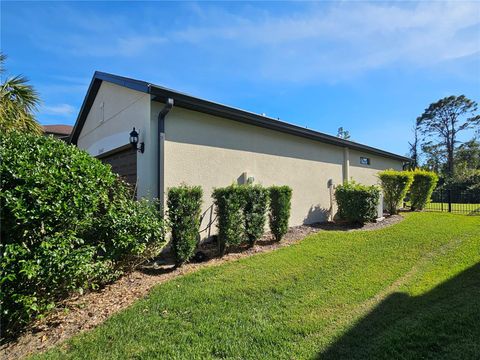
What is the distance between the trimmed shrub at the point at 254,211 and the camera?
21.4 ft

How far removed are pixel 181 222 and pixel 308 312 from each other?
275 cm

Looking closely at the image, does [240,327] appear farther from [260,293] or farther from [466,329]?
[466,329]

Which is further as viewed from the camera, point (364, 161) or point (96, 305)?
point (364, 161)

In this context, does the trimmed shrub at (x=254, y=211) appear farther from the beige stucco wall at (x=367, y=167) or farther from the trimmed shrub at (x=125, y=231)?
the beige stucco wall at (x=367, y=167)

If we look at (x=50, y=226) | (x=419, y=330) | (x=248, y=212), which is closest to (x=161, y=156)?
(x=248, y=212)

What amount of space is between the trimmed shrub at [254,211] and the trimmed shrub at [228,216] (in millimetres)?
280

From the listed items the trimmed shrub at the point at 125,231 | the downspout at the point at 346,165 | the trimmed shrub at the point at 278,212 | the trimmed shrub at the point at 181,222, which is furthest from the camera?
the downspout at the point at 346,165

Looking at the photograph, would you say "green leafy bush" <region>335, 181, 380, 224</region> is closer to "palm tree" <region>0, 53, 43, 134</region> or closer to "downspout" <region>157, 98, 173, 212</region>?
"downspout" <region>157, 98, 173, 212</region>

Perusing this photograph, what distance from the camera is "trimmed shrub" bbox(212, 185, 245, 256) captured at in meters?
6.00

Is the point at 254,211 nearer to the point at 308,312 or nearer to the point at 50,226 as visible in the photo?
the point at 308,312

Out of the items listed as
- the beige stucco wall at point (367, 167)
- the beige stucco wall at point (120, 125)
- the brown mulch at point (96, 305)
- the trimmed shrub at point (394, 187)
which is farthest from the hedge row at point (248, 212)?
the trimmed shrub at point (394, 187)

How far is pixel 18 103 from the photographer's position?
26.8 feet

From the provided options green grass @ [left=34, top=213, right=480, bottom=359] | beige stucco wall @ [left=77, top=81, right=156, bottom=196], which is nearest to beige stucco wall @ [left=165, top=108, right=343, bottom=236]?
beige stucco wall @ [left=77, top=81, right=156, bottom=196]

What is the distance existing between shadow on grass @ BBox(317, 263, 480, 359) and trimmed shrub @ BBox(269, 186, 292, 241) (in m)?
3.34
